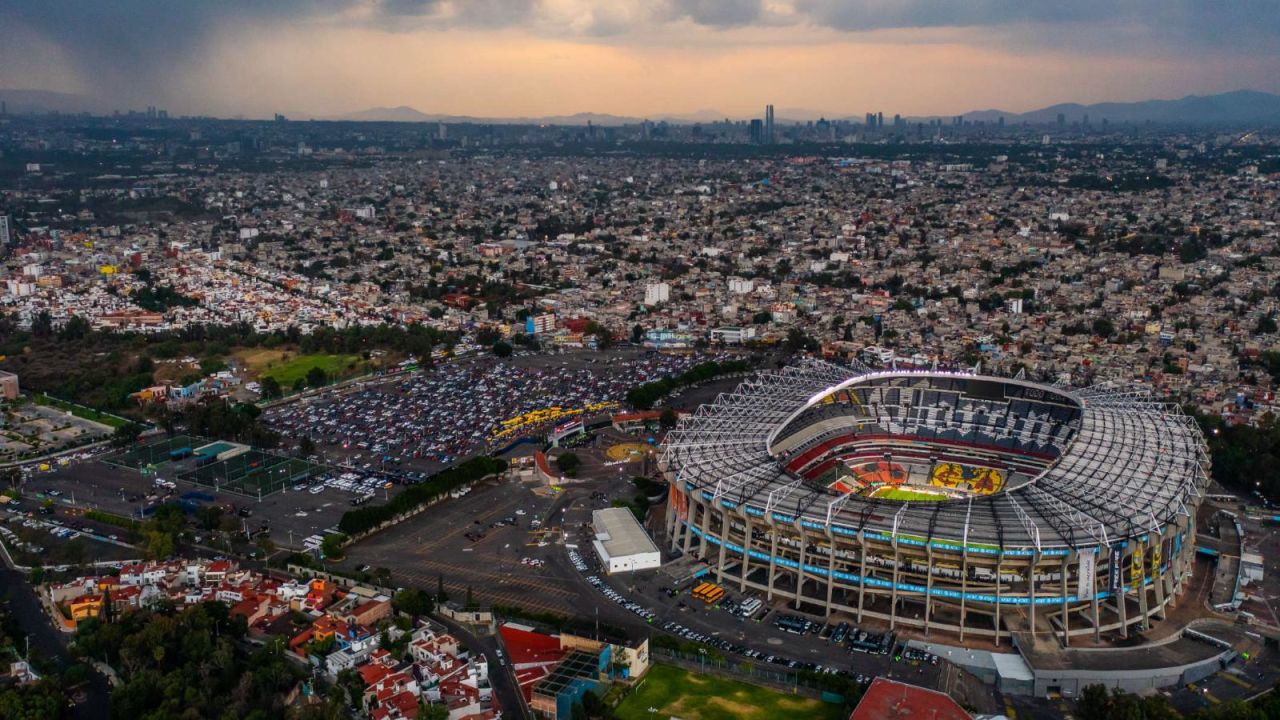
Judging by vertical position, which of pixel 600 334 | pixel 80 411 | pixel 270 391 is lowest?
pixel 80 411

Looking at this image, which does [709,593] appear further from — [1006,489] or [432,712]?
[1006,489]

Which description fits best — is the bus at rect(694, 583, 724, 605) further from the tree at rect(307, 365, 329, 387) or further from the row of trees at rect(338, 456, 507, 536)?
the tree at rect(307, 365, 329, 387)

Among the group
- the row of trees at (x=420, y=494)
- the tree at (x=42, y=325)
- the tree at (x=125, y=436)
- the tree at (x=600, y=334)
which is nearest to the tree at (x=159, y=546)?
the row of trees at (x=420, y=494)

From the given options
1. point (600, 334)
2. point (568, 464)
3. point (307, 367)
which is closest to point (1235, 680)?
point (568, 464)

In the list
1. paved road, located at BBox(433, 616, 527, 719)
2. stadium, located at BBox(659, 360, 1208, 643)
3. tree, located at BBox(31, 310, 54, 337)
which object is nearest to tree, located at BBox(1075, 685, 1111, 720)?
stadium, located at BBox(659, 360, 1208, 643)

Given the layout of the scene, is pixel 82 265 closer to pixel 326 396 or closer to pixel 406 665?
pixel 326 396
